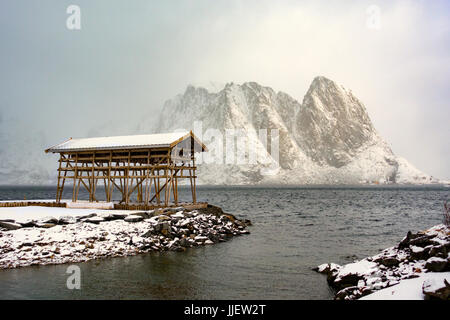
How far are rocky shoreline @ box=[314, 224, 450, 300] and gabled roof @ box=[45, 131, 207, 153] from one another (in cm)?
1800

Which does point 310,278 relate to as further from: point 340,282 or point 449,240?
point 449,240

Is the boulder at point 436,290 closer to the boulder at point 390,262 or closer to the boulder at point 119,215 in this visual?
the boulder at point 390,262

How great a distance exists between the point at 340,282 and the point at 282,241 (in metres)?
12.2

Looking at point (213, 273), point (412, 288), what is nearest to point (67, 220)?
point (213, 273)

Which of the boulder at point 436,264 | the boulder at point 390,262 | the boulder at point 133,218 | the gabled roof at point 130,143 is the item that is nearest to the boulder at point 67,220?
the boulder at point 133,218

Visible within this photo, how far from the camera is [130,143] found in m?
30.6

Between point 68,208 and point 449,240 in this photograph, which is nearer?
point 449,240

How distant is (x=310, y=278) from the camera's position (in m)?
16.2

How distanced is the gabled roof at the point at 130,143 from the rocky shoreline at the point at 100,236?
5.79 m

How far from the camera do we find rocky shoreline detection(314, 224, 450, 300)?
11344 millimetres

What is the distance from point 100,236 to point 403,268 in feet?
55.7

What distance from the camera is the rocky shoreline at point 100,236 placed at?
18.9m

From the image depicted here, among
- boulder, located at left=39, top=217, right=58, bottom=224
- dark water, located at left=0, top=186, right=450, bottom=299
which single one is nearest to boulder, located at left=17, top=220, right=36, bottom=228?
boulder, located at left=39, top=217, right=58, bottom=224
